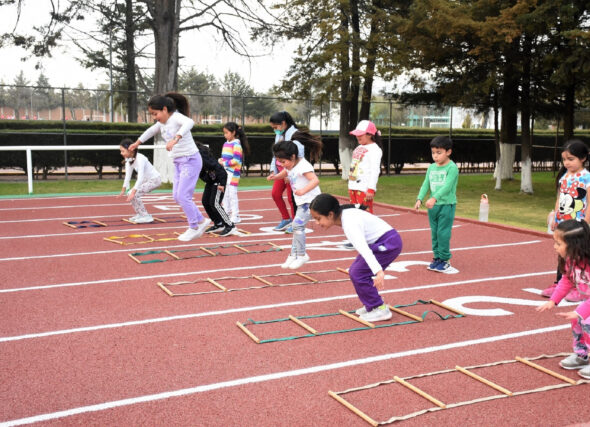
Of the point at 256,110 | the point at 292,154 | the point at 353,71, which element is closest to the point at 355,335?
the point at 292,154

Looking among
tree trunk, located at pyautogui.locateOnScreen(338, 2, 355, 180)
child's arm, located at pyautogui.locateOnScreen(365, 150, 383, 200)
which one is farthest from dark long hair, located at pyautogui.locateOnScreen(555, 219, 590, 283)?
tree trunk, located at pyautogui.locateOnScreen(338, 2, 355, 180)

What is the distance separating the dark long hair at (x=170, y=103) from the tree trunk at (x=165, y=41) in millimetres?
10816

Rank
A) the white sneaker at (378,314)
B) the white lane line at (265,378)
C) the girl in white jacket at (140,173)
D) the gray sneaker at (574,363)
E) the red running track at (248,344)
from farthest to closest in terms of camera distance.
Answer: the girl in white jacket at (140,173) → the white sneaker at (378,314) → the gray sneaker at (574,363) → the red running track at (248,344) → the white lane line at (265,378)

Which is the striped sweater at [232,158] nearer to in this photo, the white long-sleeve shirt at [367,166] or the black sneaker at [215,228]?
the black sneaker at [215,228]

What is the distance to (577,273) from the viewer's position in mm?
4312

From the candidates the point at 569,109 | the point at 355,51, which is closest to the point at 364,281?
the point at 355,51

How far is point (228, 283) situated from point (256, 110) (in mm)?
19011

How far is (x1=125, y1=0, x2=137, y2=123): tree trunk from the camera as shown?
2764 centimetres

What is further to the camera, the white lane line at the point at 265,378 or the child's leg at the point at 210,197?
the child's leg at the point at 210,197

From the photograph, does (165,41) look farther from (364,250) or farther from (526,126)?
(364,250)

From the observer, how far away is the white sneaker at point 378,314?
561 cm

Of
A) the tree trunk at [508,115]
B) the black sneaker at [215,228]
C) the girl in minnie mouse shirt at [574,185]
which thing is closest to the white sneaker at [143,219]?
the black sneaker at [215,228]

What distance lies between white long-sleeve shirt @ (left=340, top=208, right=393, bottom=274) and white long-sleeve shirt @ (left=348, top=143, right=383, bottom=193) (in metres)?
2.75

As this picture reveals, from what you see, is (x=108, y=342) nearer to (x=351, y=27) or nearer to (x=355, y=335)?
(x=355, y=335)
